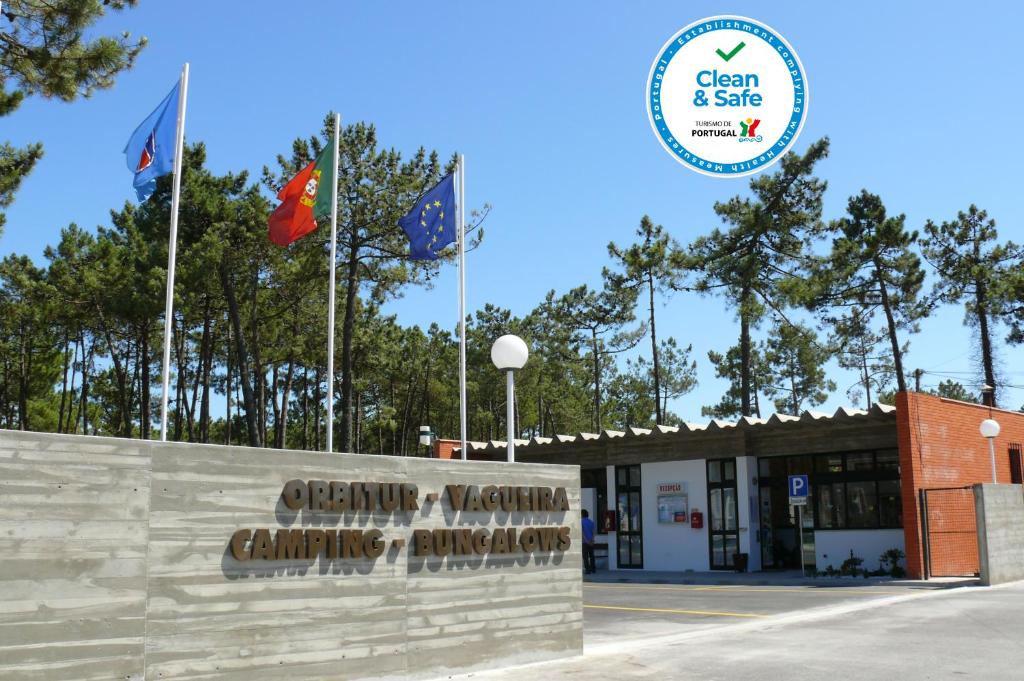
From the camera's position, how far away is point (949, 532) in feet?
71.7

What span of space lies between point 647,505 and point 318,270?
12.9 meters

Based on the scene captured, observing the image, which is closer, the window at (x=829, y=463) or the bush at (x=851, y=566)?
the bush at (x=851, y=566)

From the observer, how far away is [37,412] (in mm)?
52969

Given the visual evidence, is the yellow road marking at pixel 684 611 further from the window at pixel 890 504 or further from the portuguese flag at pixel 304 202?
the window at pixel 890 504

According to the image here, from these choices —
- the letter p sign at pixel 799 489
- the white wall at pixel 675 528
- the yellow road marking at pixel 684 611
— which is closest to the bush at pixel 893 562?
the letter p sign at pixel 799 489

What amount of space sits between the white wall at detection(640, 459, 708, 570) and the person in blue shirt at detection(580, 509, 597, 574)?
1.94 metres

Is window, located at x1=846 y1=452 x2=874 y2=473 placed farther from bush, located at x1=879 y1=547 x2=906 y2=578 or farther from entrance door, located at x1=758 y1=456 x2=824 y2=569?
bush, located at x1=879 y1=547 x2=906 y2=578

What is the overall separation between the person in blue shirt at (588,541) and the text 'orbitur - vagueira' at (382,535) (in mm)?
10317

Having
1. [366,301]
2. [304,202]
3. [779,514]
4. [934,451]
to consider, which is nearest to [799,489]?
[934,451]

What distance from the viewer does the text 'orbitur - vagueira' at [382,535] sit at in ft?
27.0

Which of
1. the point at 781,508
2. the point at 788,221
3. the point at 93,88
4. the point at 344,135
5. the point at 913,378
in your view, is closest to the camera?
the point at 93,88

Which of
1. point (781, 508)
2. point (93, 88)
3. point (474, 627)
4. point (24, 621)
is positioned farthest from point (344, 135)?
point (24, 621)

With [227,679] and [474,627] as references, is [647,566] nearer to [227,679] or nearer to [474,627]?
[474,627]

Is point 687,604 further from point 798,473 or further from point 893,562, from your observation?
point 798,473
